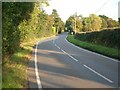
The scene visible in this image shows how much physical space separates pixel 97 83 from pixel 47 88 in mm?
2371

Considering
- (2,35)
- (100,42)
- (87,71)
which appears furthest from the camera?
(100,42)

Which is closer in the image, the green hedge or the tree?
the green hedge

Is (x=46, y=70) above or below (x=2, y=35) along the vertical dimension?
below

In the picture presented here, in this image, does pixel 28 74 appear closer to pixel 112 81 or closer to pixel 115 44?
pixel 112 81

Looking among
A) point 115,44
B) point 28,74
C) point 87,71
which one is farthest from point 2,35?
point 115,44

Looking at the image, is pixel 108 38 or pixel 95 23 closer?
pixel 108 38

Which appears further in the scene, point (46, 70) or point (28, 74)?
point (46, 70)

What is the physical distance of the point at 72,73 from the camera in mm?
18031

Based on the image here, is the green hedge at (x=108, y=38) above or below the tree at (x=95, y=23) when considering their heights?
below

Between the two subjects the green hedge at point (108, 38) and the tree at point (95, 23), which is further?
the tree at point (95, 23)

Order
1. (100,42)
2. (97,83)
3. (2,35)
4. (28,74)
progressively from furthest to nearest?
(100,42) → (28,74) → (2,35) → (97,83)

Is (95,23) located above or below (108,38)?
above

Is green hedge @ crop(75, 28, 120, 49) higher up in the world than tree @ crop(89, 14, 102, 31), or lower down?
lower down

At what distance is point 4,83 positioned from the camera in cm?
1362
